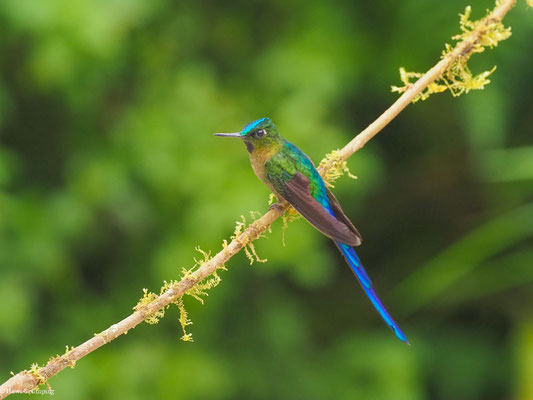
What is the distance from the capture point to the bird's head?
168cm

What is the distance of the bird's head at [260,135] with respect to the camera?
168 cm

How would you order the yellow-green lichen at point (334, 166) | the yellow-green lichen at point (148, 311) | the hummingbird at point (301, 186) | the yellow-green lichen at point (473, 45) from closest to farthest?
the yellow-green lichen at point (148, 311) → the yellow-green lichen at point (473, 45) → the hummingbird at point (301, 186) → the yellow-green lichen at point (334, 166)

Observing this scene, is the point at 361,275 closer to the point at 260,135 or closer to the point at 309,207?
the point at 309,207

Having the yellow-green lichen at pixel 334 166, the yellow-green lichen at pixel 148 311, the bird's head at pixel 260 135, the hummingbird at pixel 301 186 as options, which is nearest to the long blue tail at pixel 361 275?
the hummingbird at pixel 301 186

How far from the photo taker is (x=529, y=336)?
10.5 feet

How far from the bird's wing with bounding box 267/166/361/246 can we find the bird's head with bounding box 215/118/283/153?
0.24ft

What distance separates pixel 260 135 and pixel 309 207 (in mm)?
238

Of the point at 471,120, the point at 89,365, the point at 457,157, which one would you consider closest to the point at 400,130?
the point at 457,157

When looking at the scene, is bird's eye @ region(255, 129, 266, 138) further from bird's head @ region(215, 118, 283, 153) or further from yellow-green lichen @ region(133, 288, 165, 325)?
yellow-green lichen @ region(133, 288, 165, 325)

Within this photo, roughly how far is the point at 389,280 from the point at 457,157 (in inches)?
26.9

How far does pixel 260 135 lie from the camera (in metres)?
1.70

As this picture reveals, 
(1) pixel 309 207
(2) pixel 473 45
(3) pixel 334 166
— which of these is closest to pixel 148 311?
Answer: (1) pixel 309 207

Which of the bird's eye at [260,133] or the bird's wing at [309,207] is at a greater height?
the bird's eye at [260,133]

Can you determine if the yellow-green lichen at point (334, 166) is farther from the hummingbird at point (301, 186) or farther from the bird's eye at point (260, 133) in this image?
the bird's eye at point (260, 133)
